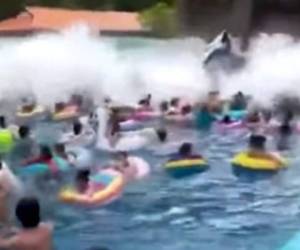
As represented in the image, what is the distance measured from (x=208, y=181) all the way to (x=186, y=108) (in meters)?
3.53

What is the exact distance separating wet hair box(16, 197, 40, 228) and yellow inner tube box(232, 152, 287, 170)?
467cm

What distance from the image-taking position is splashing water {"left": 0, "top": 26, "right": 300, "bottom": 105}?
16375 millimetres

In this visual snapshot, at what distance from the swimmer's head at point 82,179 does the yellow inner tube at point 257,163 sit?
2047 mm

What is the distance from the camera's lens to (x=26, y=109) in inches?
551

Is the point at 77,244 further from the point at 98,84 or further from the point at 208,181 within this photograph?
the point at 98,84

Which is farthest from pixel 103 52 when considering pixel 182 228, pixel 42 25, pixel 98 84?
pixel 182 228

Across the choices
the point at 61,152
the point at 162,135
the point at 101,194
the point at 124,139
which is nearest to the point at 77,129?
the point at 124,139

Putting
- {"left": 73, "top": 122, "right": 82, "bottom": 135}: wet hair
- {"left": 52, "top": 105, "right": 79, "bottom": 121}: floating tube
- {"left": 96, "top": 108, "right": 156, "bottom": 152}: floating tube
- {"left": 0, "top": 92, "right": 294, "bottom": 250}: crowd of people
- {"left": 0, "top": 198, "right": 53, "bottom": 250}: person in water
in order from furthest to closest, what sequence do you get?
{"left": 52, "top": 105, "right": 79, "bottom": 121}: floating tube, {"left": 73, "top": 122, "right": 82, "bottom": 135}: wet hair, {"left": 96, "top": 108, "right": 156, "bottom": 152}: floating tube, {"left": 0, "top": 92, "right": 294, "bottom": 250}: crowd of people, {"left": 0, "top": 198, "right": 53, "bottom": 250}: person in water

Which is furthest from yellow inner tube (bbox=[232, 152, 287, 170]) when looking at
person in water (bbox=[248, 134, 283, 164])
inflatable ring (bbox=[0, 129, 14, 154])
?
inflatable ring (bbox=[0, 129, 14, 154])

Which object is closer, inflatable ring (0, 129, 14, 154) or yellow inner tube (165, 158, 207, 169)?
yellow inner tube (165, 158, 207, 169)

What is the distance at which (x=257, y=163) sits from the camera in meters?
10.0

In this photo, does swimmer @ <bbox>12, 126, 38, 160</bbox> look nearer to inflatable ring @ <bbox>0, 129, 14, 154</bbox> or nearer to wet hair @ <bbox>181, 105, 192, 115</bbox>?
inflatable ring @ <bbox>0, 129, 14, 154</bbox>

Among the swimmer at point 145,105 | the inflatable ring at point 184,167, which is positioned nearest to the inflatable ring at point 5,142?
the inflatable ring at point 184,167

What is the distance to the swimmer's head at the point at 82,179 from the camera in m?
8.76
